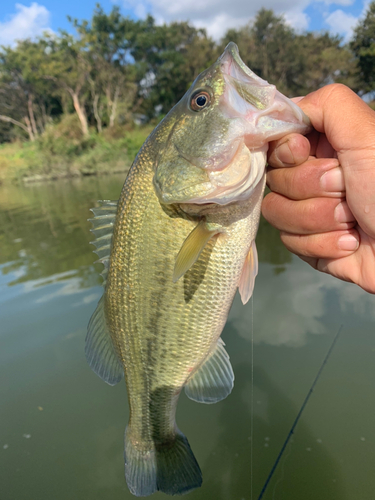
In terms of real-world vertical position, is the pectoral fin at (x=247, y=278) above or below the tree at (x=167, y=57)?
below

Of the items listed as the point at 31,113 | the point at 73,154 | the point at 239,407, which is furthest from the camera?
the point at 31,113

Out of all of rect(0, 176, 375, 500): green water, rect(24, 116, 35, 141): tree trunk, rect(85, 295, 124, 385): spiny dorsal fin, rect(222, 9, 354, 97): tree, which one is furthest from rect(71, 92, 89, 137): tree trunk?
rect(85, 295, 124, 385): spiny dorsal fin

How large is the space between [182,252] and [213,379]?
73 centimetres

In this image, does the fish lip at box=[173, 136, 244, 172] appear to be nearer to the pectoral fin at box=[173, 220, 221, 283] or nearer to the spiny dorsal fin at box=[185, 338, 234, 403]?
the pectoral fin at box=[173, 220, 221, 283]

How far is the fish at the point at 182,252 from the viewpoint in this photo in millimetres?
1335

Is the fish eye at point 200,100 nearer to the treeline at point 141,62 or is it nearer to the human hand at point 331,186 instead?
the human hand at point 331,186

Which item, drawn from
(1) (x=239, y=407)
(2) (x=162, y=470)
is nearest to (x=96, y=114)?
(1) (x=239, y=407)

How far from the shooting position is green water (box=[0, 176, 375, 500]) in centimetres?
225

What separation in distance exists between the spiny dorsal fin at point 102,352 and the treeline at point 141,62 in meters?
30.0

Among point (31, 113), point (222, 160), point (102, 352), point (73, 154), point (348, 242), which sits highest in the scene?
point (31, 113)

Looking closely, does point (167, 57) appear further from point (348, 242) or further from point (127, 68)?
point (348, 242)

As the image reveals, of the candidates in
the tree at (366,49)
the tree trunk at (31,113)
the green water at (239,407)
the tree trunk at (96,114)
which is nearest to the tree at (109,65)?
the tree trunk at (96,114)

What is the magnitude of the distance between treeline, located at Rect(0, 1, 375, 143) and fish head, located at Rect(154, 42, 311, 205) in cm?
3012

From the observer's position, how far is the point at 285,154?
4.85 feet
